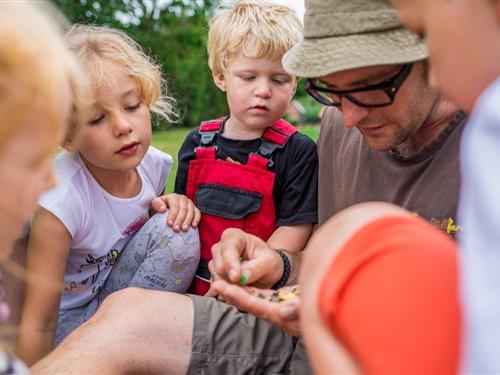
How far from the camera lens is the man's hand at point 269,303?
1.96 m

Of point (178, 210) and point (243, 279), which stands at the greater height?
point (243, 279)

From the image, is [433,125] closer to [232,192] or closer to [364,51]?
[364,51]

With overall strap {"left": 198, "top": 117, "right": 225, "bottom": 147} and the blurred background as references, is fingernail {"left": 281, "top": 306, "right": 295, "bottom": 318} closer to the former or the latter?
overall strap {"left": 198, "top": 117, "right": 225, "bottom": 147}

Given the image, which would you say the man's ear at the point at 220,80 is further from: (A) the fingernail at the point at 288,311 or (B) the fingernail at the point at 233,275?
(A) the fingernail at the point at 288,311

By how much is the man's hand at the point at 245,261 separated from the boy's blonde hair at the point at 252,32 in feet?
2.83

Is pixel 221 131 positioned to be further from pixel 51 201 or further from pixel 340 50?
pixel 340 50

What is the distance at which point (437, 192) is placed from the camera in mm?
2270

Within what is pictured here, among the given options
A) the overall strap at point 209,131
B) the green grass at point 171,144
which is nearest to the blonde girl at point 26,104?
the overall strap at point 209,131

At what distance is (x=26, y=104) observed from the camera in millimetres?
1392

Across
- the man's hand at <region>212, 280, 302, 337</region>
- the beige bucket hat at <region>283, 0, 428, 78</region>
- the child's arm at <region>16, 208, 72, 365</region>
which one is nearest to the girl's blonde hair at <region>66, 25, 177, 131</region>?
the child's arm at <region>16, 208, 72, 365</region>

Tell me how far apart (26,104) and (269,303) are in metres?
0.93

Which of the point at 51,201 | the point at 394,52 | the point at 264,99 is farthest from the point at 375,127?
the point at 51,201

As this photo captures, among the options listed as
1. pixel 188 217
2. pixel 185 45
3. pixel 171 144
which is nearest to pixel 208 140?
pixel 188 217

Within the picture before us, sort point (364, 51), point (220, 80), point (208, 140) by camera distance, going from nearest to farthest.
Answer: point (364, 51) → point (208, 140) → point (220, 80)
